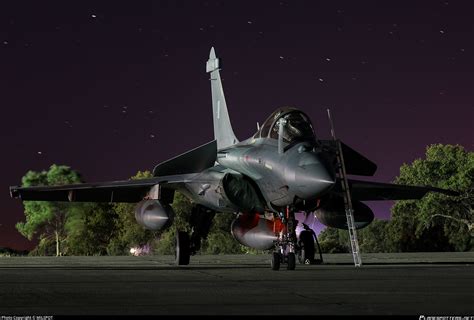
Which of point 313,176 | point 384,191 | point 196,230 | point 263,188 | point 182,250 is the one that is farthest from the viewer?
point 384,191

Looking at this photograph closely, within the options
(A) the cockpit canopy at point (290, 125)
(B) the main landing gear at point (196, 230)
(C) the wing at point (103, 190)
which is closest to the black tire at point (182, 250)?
(B) the main landing gear at point (196, 230)

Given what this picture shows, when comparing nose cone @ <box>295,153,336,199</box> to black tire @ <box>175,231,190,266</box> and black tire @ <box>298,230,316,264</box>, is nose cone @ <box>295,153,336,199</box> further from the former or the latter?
black tire @ <box>175,231,190,266</box>

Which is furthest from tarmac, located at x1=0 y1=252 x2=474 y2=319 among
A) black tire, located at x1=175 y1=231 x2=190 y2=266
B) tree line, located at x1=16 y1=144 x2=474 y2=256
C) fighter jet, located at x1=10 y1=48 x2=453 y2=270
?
tree line, located at x1=16 y1=144 x2=474 y2=256

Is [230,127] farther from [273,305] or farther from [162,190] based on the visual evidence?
[273,305]

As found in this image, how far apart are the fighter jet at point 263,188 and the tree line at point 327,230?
34440 mm

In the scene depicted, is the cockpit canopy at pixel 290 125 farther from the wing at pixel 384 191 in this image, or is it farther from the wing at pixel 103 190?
the wing at pixel 384 191

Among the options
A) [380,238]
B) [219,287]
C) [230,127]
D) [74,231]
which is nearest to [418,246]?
[380,238]

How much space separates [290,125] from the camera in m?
Result: 19.6

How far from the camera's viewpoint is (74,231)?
193 ft

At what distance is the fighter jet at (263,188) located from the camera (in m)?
18.8

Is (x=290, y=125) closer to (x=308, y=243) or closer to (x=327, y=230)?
(x=308, y=243)

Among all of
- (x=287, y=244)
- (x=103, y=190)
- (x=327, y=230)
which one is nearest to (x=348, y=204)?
(x=287, y=244)

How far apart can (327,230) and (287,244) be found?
77986 millimetres

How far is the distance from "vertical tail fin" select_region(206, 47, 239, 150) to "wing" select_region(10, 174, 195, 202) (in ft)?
9.84
